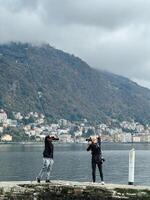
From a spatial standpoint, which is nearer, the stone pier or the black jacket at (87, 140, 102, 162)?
the stone pier

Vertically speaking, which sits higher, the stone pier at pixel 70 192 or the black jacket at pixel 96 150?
the black jacket at pixel 96 150

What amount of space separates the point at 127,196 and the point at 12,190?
3927mm

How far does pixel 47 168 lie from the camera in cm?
2067

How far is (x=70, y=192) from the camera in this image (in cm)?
1797

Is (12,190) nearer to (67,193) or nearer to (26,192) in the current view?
(26,192)

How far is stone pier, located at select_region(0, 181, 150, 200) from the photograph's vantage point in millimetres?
17609

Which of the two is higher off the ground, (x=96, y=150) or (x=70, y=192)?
(x=96, y=150)

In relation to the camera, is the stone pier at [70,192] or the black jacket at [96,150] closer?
the stone pier at [70,192]

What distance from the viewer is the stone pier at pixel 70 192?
Answer: 17.6m

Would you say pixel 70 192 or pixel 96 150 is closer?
pixel 70 192

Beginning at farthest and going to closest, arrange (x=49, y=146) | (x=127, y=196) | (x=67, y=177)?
(x=67, y=177) < (x=49, y=146) < (x=127, y=196)

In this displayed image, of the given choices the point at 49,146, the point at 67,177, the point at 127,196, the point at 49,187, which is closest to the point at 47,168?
the point at 49,146

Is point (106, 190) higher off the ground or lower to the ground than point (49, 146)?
lower

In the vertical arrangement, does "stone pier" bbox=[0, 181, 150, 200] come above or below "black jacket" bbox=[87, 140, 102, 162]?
below
